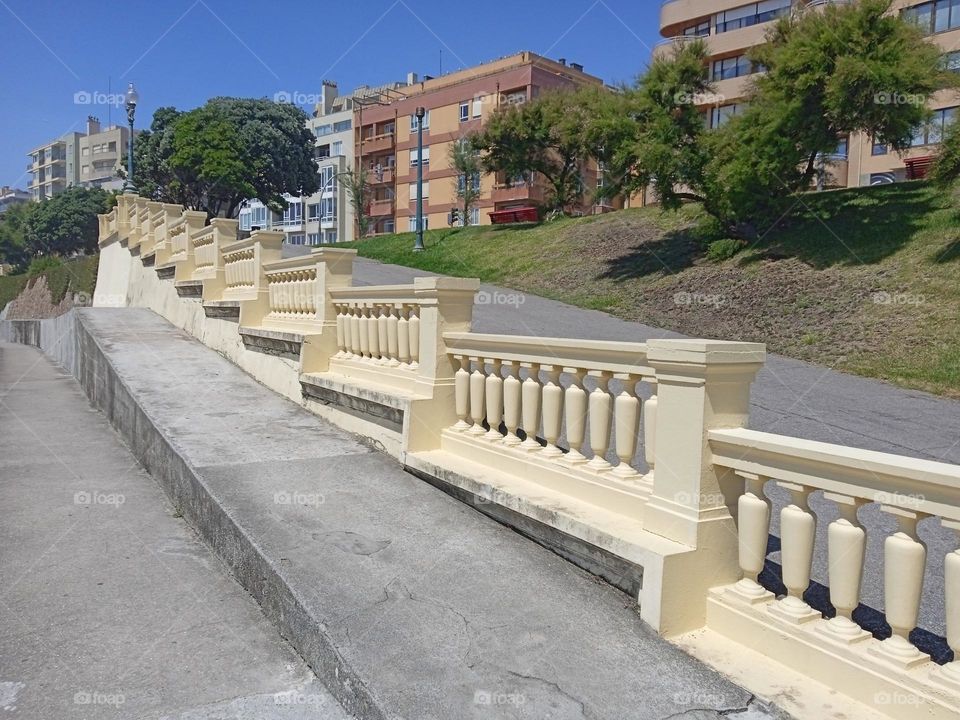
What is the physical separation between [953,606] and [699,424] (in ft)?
3.92

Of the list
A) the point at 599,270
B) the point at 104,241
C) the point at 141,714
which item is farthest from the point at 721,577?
the point at 104,241

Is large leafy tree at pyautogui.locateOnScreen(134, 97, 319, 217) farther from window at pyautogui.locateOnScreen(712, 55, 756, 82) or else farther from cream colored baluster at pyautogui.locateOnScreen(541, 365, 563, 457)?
cream colored baluster at pyautogui.locateOnScreen(541, 365, 563, 457)

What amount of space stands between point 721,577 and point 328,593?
1878 mm

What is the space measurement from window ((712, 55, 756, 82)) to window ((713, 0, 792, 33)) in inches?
60.3

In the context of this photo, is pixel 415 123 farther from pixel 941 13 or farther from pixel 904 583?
pixel 904 583

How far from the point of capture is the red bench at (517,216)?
35.3 meters

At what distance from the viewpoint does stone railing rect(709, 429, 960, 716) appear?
2.60 metres

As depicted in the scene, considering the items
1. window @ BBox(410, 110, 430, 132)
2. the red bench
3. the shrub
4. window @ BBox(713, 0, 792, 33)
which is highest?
window @ BBox(713, 0, 792, 33)

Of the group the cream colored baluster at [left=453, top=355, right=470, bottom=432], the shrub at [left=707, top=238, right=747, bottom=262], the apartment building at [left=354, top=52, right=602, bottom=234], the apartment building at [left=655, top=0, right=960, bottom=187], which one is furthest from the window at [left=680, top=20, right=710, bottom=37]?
the cream colored baluster at [left=453, top=355, right=470, bottom=432]

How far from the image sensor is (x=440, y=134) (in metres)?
55.0

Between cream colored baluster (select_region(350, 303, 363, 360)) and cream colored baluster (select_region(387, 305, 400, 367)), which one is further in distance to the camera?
cream colored baluster (select_region(350, 303, 363, 360))

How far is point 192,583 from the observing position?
14.5 feet

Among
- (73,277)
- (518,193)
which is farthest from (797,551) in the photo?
(518,193)

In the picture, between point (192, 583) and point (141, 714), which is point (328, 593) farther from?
point (192, 583)
